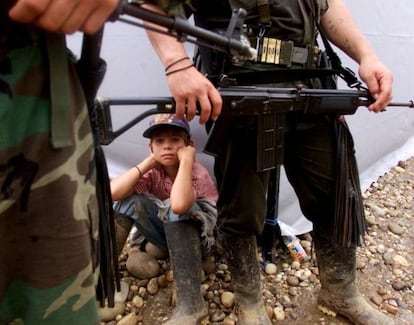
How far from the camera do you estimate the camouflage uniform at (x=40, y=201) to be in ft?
2.08

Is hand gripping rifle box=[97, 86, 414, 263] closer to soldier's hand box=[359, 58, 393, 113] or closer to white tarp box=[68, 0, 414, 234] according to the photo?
soldier's hand box=[359, 58, 393, 113]


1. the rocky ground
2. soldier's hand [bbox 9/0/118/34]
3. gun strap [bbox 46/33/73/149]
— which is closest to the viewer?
soldier's hand [bbox 9/0/118/34]

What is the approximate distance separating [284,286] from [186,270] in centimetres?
50

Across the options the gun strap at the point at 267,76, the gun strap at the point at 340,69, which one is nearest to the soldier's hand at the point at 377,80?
the gun strap at the point at 340,69

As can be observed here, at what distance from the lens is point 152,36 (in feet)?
3.92

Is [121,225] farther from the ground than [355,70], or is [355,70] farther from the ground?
[355,70]

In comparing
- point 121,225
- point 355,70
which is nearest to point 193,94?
point 121,225

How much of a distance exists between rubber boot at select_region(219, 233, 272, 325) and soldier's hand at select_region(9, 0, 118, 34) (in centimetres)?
111

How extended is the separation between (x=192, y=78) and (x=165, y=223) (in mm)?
778

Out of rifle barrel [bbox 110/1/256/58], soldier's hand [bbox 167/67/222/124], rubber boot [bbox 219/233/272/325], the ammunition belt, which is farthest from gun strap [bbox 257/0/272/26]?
rubber boot [bbox 219/233/272/325]

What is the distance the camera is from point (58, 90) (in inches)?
25.7

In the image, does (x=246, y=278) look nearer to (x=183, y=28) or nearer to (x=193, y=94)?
(x=193, y=94)

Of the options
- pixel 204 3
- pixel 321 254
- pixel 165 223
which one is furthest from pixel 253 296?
pixel 204 3

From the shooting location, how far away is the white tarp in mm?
2129
